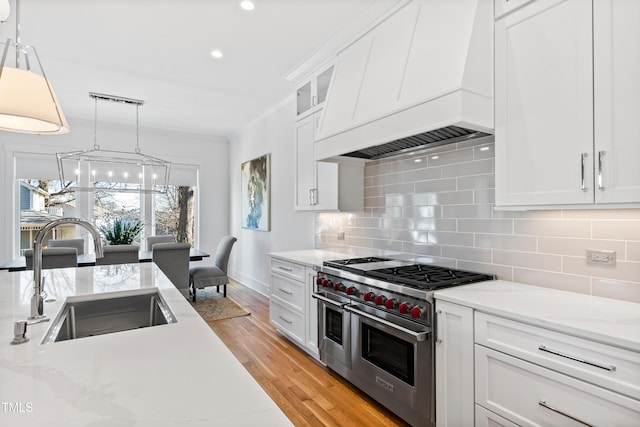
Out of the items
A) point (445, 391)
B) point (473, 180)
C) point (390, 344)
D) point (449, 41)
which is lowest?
point (445, 391)

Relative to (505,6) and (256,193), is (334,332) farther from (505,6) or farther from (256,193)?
(256,193)

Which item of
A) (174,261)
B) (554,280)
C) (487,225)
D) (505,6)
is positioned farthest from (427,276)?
(174,261)

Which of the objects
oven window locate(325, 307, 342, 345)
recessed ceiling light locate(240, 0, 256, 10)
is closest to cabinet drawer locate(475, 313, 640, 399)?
oven window locate(325, 307, 342, 345)

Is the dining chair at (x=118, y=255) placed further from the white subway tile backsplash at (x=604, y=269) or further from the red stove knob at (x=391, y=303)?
the white subway tile backsplash at (x=604, y=269)

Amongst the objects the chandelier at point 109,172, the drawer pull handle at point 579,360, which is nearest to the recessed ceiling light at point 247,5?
the drawer pull handle at point 579,360

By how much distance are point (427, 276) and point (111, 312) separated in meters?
1.84

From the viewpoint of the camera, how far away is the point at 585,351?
1293 millimetres

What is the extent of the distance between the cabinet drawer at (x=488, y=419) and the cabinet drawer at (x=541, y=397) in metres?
0.02

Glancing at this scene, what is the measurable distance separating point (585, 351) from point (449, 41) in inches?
64.3

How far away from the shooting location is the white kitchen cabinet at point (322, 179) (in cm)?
303

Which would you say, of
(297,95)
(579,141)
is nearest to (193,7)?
(297,95)

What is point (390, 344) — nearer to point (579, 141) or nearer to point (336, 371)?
point (336, 371)

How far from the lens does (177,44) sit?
3.03 metres

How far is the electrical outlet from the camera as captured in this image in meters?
1.66
